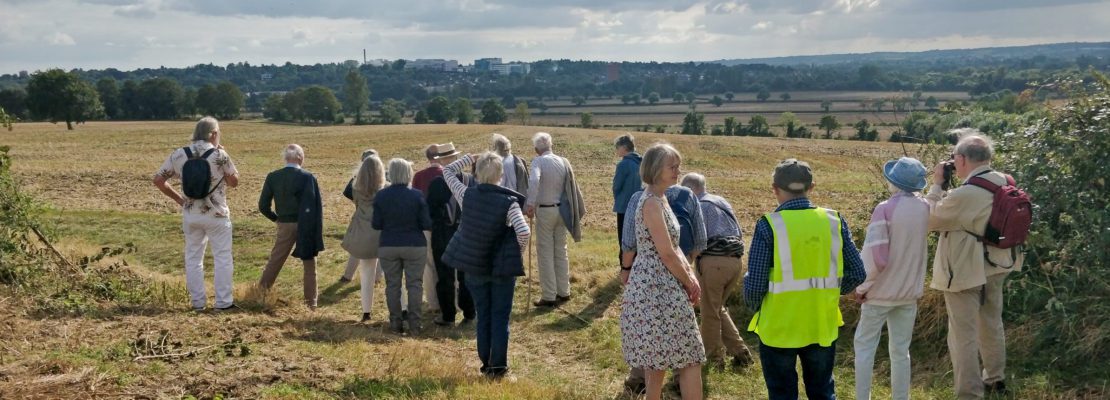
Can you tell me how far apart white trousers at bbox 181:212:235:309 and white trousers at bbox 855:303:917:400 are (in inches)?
227

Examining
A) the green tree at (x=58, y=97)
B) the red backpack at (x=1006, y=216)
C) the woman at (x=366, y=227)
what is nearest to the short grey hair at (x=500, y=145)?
the woman at (x=366, y=227)

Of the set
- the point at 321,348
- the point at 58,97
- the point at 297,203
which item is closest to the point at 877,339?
the point at 321,348

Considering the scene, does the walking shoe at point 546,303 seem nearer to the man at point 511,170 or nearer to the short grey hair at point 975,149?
the man at point 511,170

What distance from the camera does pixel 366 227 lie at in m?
8.50

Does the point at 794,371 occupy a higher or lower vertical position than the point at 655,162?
lower

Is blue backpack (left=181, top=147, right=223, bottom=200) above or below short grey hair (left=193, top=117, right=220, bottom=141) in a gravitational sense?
below

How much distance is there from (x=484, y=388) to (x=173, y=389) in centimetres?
199

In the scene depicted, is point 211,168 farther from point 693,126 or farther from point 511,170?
point 693,126

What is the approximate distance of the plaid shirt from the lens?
4.61m

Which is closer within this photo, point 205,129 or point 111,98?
point 205,129

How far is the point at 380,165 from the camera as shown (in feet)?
27.4

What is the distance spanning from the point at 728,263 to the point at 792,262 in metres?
1.60

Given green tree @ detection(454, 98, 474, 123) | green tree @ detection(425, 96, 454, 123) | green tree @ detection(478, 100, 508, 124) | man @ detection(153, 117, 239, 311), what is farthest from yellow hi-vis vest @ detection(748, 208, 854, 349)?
green tree @ detection(478, 100, 508, 124)

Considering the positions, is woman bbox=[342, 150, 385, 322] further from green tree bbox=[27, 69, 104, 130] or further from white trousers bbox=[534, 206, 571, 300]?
green tree bbox=[27, 69, 104, 130]
